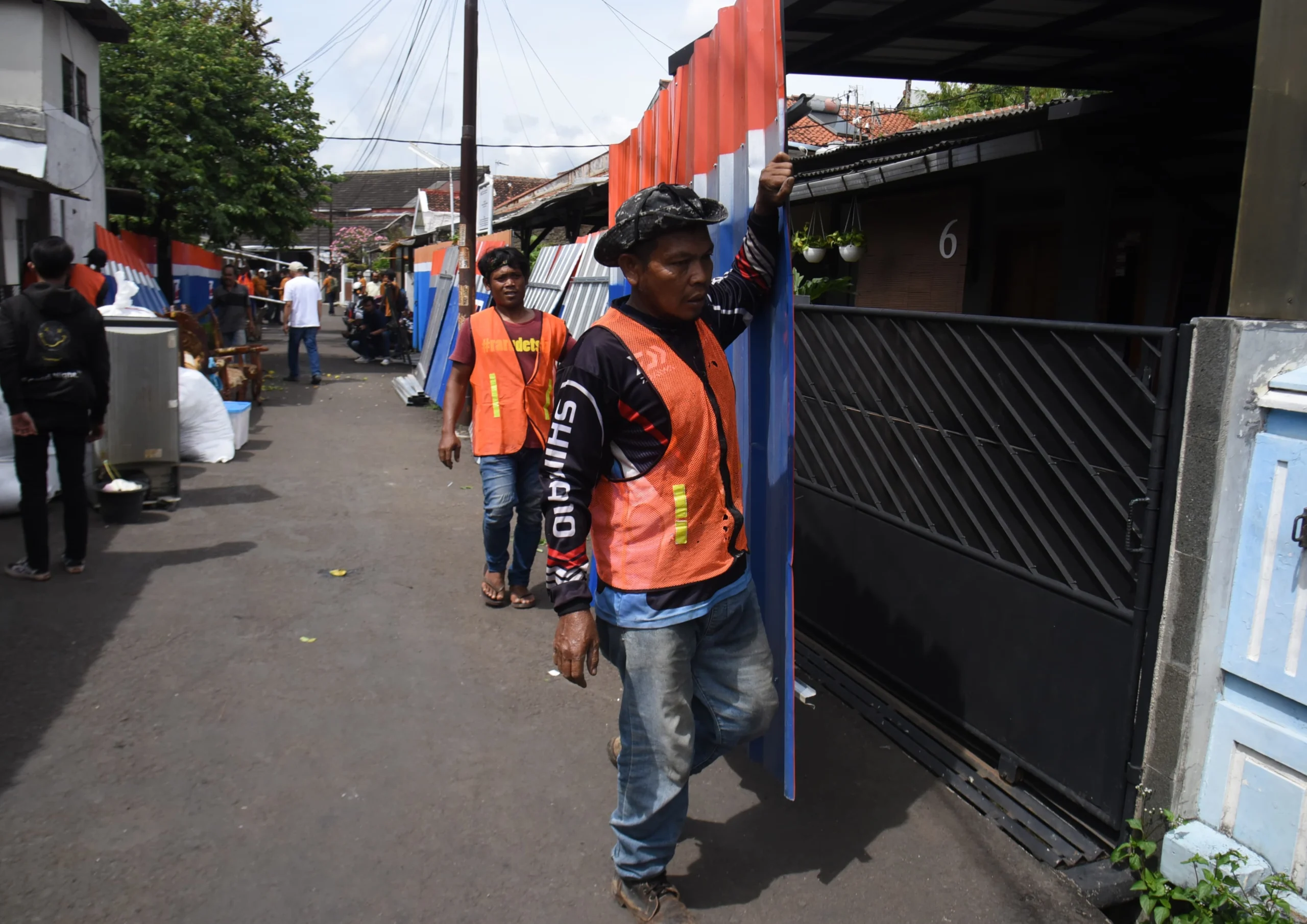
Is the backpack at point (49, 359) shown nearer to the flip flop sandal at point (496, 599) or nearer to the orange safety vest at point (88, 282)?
the flip flop sandal at point (496, 599)

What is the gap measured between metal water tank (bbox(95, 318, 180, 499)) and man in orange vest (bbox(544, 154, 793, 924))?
6.05 meters

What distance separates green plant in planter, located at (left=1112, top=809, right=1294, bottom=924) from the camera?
2.73m

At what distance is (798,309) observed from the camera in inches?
207

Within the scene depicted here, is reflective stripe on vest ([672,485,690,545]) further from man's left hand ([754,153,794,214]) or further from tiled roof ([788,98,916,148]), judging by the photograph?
tiled roof ([788,98,916,148])

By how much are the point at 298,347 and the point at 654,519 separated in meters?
15.4

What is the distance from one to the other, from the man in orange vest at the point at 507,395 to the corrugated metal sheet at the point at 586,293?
2.22 meters

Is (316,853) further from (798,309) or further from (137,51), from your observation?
(137,51)

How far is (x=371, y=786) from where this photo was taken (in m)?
3.69

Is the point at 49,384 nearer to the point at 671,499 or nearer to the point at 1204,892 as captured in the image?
the point at 671,499

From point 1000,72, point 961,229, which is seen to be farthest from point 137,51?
point 1000,72

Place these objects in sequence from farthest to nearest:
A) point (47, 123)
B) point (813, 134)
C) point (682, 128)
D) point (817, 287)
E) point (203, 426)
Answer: point (813, 134) < point (47, 123) < point (203, 426) < point (817, 287) < point (682, 128)

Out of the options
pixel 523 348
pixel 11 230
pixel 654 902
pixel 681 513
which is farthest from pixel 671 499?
pixel 11 230

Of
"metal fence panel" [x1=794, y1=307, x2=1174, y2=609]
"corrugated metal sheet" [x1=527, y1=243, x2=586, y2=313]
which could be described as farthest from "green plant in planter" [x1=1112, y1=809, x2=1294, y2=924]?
"corrugated metal sheet" [x1=527, y1=243, x2=586, y2=313]

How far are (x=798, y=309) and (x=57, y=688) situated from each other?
3944 mm
